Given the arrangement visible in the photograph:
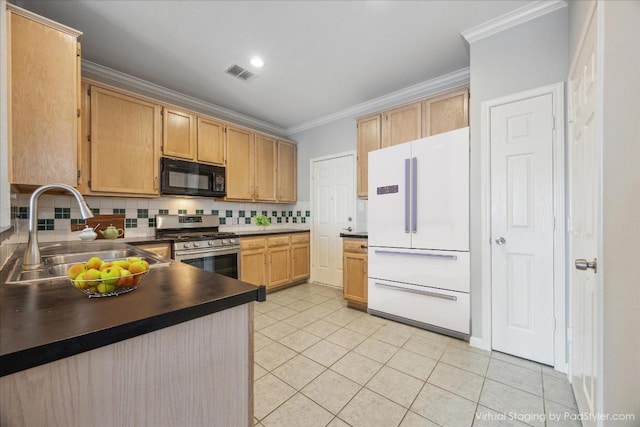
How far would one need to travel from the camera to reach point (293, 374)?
1825 millimetres

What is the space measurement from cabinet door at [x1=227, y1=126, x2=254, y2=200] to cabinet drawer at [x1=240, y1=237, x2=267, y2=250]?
0.68 m

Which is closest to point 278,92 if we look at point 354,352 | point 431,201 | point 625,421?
point 431,201

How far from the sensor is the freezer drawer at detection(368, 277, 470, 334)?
2.26 metres

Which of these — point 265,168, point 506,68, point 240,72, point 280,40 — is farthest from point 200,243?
point 506,68

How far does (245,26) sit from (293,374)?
111 inches

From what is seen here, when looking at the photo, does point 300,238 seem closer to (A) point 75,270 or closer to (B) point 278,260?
(B) point 278,260

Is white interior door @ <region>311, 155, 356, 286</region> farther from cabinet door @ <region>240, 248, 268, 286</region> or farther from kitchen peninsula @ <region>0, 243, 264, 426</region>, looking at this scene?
kitchen peninsula @ <region>0, 243, 264, 426</region>

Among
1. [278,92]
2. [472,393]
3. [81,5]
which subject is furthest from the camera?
[278,92]

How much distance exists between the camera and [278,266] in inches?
149

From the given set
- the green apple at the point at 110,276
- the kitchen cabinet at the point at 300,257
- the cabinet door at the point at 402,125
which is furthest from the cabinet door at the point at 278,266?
the green apple at the point at 110,276

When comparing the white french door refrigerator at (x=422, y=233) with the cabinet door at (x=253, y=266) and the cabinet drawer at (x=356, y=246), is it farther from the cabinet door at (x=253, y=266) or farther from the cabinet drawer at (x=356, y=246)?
the cabinet door at (x=253, y=266)

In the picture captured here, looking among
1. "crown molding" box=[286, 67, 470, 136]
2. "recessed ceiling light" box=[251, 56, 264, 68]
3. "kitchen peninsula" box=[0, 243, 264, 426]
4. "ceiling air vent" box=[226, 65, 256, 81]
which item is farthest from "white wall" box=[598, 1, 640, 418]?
"ceiling air vent" box=[226, 65, 256, 81]

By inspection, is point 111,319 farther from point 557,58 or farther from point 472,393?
point 557,58

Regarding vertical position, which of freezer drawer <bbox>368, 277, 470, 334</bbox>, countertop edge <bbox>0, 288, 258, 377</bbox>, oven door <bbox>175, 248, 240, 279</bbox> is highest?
countertop edge <bbox>0, 288, 258, 377</bbox>
